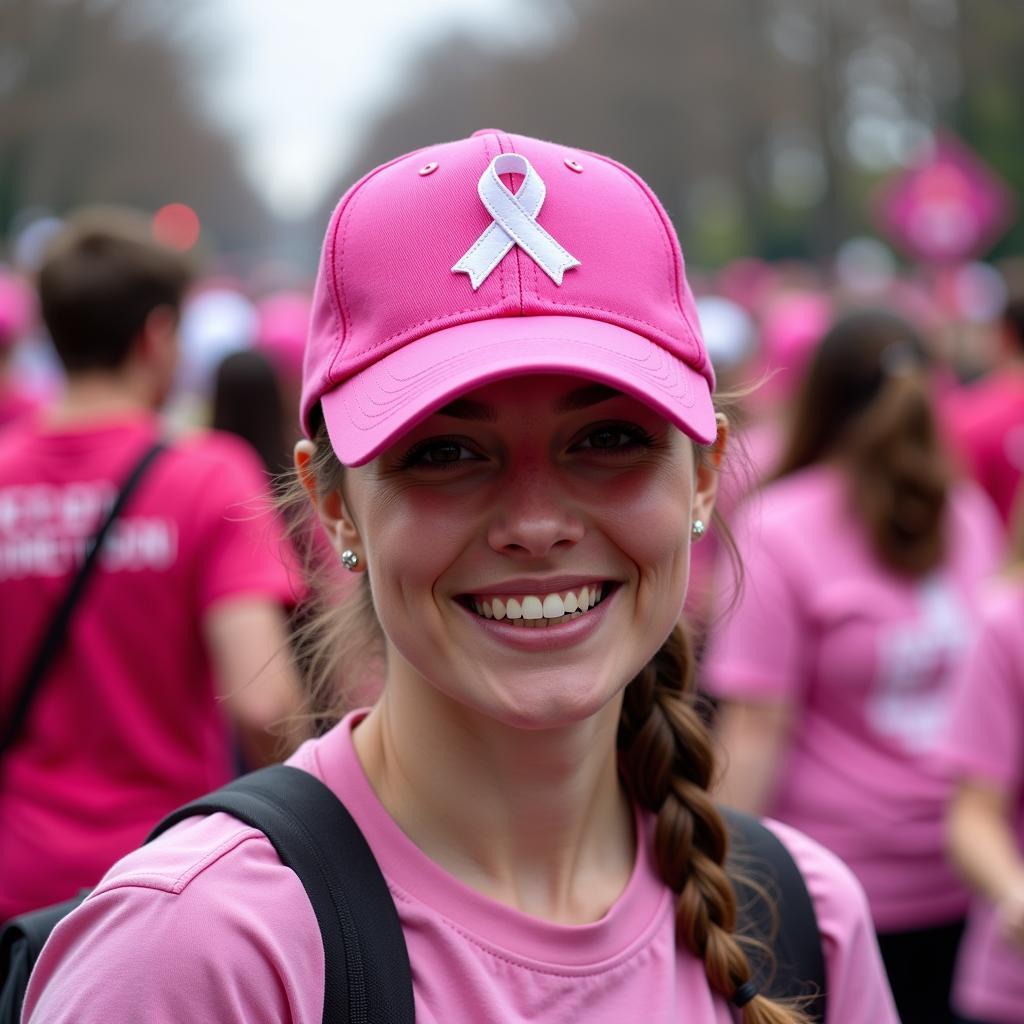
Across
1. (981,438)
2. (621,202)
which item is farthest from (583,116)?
(621,202)

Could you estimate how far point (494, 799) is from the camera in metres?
1.96

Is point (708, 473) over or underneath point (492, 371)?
underneath

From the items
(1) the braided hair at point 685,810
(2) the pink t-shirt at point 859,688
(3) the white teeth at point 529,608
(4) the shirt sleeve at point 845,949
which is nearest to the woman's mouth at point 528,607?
(3) the white teeth at point 529,608

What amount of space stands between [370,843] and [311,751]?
18 centimetres

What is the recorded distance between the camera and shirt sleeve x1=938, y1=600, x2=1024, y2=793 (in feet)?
11.1

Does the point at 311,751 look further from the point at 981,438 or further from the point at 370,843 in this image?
the point at 981,438

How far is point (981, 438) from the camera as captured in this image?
6.45m

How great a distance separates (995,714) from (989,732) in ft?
0.14

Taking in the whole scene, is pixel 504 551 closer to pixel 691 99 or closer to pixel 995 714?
pixel 995 714

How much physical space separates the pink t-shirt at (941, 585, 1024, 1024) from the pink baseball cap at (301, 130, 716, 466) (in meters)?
1.76

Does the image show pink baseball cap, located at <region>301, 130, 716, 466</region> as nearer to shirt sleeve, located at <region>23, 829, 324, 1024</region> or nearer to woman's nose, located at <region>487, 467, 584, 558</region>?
woman's nose, located at <region>487, 467, 584, 558</region>

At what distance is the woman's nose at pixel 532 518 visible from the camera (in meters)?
1.79

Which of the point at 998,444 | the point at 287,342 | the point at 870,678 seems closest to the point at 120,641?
the point at 870,678

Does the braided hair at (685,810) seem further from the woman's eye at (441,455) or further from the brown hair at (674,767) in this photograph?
the woman's eye at (441,455)
